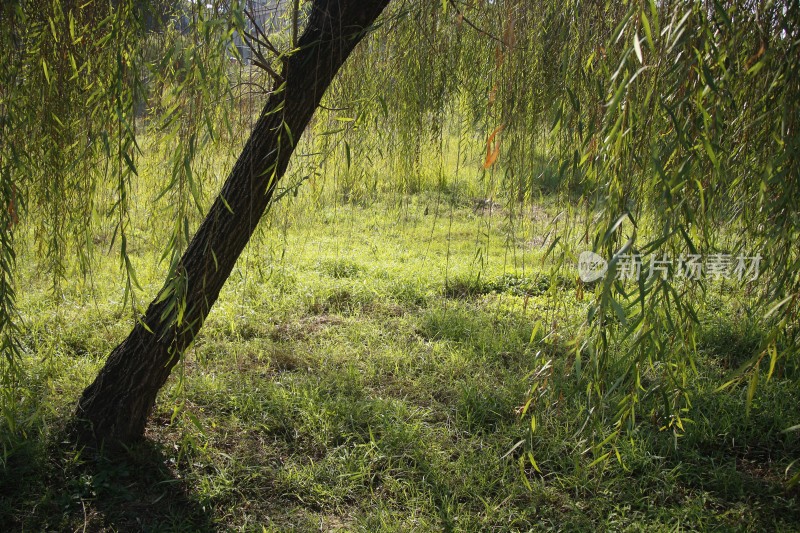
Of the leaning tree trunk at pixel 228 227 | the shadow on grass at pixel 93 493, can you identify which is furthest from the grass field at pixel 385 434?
the leaning tree trunk at pixel 228 227

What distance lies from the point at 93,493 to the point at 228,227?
3.05ft

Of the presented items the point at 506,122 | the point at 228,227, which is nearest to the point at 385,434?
the point at 228,227

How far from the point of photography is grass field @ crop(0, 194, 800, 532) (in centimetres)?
220

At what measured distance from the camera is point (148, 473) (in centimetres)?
233

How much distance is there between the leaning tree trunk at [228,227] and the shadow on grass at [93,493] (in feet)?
0.32

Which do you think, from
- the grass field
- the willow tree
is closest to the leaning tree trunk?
the willow tree

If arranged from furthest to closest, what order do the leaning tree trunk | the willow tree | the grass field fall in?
→ the grass field, the leaning tree trunk, the willow tree

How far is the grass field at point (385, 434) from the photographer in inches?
86.6

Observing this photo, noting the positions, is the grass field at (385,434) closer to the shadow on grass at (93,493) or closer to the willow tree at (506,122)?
the shadow on grass at (93,493)

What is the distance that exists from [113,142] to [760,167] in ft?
5.16

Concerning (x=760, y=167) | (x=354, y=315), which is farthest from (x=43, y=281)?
(x=760, y=167)

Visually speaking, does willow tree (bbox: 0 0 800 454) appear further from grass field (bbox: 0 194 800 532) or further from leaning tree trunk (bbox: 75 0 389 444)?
grass field (bbox: 0 194 800 532)

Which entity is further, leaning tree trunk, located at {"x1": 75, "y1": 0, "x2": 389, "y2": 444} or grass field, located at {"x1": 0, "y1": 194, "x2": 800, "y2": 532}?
grass field, located at {"x1": 0, "y1": 194, "x2": 800, "y2": 532}

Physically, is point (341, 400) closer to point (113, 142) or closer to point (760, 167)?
point (113, 142)
